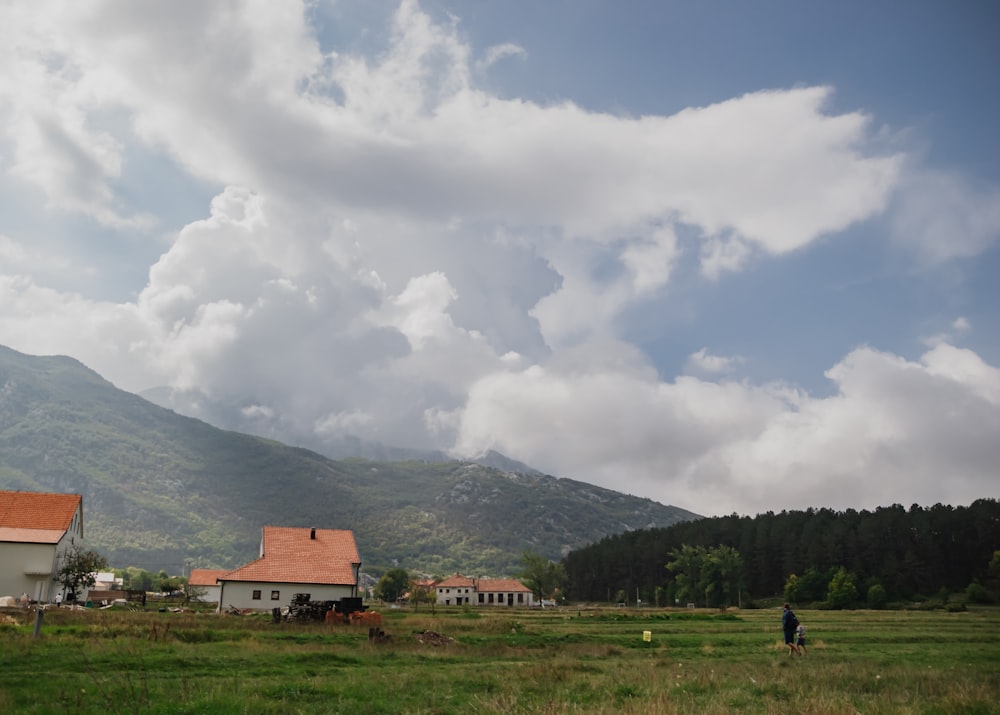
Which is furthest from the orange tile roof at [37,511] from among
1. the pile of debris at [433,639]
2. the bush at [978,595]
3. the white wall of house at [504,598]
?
the white wall of house at [504,598]

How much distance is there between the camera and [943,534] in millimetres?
115688

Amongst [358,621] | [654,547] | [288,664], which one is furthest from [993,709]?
[654,547]

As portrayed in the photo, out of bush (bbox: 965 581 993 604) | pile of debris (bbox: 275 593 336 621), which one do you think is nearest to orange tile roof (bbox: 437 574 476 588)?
bush (bbox: 965 581 993 604)

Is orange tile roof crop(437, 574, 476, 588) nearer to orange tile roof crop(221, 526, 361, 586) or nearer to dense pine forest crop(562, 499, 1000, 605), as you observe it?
dense pine forest crop(562, 499, 1000, 605)

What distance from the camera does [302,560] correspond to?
5962 centimetres

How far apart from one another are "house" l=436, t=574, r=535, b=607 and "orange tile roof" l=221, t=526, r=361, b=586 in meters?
115

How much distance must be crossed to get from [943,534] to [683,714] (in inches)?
5005

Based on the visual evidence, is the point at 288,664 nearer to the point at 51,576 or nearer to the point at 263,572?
the point at 263,572

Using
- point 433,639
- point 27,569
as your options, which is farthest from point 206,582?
point 433,639

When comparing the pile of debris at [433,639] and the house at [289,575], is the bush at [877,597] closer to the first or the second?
the house at [289,575]

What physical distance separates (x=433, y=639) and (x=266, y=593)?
3036cm

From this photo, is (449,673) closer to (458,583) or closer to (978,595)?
(978,595)

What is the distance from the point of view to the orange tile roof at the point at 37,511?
5725 centimetres

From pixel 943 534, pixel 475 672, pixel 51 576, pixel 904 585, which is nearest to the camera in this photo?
pixel 475 672
